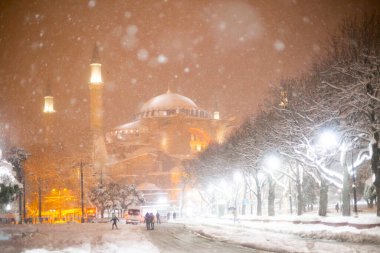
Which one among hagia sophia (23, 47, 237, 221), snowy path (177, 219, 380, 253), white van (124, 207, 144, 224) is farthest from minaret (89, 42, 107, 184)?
snowy path (177, 219, 380, 253)

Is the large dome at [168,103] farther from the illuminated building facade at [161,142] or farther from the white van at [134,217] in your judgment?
the white van at [134,217]

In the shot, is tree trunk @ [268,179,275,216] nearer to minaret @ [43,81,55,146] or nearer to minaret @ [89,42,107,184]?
minaret @ [89,42,107,184]

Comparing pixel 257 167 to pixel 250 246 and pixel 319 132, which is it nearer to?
pixel 319 132

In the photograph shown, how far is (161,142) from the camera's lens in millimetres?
145125

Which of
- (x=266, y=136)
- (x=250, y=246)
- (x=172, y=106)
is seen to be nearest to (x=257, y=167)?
(x=266, y=136)

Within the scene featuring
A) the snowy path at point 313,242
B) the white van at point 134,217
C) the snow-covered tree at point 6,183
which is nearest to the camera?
the snowy path at point 313,242

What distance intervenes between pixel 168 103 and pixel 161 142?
856 inches

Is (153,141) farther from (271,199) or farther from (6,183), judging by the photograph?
(6,183)

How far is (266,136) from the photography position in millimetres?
42406

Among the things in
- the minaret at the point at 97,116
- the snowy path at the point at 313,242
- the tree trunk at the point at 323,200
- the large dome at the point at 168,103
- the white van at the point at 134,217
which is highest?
the large dome at the point at 168,103

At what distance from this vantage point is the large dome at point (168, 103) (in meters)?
162

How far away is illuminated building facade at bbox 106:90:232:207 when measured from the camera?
123 m

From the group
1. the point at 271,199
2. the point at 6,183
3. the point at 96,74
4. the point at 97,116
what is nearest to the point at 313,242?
the point at 6,183

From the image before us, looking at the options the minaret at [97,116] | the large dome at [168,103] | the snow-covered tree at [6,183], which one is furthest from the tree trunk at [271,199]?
the large dome at [168,103]
